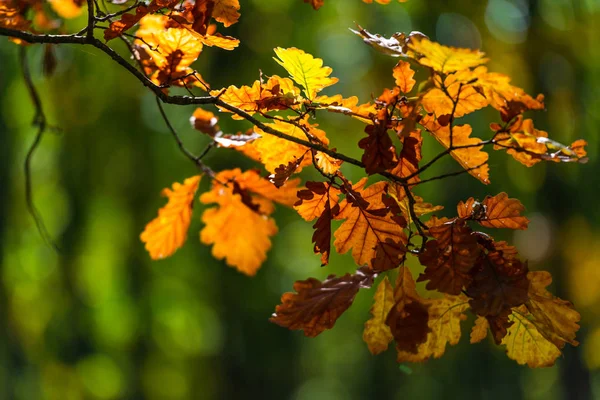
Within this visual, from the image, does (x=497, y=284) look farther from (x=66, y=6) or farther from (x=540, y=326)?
(x=66, y=6)

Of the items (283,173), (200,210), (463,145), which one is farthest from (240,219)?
(200,210)

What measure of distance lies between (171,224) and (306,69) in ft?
2.50

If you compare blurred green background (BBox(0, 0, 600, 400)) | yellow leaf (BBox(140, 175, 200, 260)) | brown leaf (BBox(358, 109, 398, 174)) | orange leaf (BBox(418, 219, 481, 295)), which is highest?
brown leaf (BBox(358, 109, 398, 174))

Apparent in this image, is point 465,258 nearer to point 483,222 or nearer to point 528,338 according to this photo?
point 483,222

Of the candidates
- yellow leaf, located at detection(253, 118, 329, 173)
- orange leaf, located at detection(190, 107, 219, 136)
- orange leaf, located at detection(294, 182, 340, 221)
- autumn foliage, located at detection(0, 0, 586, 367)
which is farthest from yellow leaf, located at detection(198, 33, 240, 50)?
orange leaf, located at detection(190, 107, 219, 136)

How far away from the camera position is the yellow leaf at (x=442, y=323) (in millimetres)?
1138

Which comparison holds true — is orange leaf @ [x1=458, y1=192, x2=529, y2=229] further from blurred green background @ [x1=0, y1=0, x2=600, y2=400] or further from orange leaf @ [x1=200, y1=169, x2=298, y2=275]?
blurred green background @ [x1=0, y1=0, x2=600, y2=400]

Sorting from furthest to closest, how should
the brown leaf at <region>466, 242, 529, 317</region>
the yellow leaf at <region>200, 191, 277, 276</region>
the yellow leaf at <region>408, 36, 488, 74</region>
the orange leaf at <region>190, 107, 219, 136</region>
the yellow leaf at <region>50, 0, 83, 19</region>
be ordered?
the yellow leaf at <region>50, 0, 83, 19</region>
the yellow leaf at <region>200, 191, 277, 276</region>
the orange leaf at <region>190, 107, 219, 136</region>
the brown leaf at <region>466, 242, 529, 317</region>
the yellow leaf at <region>408, 36, 488, 74</region>

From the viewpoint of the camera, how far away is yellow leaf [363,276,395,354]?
1132mm

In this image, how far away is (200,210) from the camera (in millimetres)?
8281

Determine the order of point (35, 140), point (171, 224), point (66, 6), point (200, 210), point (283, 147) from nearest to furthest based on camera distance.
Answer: point (283, 147), point (171, 224), point (35, 140), point (66, 6), point (200, 210)

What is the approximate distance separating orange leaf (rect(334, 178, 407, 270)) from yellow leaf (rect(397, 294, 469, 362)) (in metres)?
0.12

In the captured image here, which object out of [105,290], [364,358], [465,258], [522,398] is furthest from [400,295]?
[522,398]

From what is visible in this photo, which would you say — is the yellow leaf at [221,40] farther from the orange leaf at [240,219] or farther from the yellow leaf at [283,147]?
the orange leaf at [240,219]
